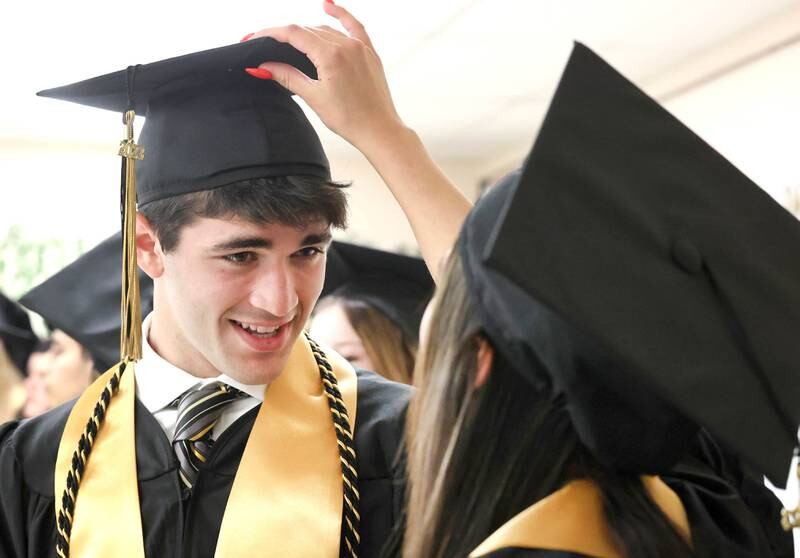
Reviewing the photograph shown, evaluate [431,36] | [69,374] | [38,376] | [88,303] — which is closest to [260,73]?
[88,303]

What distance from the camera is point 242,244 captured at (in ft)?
5.02

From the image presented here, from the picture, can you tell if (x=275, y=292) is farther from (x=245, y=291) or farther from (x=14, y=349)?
(x=14, y=349)

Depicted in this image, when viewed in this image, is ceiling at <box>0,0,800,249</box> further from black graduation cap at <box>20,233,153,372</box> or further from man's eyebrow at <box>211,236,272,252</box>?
man's eyebrow at <box>211,236,272,252</box>

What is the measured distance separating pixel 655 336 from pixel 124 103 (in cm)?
106

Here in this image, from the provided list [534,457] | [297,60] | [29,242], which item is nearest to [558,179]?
[534,457]

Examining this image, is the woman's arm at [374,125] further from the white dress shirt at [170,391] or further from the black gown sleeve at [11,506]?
the black gown sleeve at [11,506]

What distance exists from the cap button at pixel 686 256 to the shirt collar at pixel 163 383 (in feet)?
2.67

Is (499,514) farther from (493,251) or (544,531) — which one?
(493,251)

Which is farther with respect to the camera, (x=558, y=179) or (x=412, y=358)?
(x=412, y=358)

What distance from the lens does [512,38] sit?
5328mm

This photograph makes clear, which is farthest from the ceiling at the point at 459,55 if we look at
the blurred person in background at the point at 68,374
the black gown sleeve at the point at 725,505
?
the black gown sleeve at the point at 725,505

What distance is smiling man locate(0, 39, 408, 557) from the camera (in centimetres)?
148

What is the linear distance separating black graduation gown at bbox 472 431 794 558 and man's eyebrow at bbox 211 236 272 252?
70cm

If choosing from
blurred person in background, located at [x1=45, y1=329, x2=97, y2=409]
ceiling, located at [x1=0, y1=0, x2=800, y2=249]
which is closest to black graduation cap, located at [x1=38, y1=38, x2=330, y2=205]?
blurred person in background, located at [x1=45, y1=329, x2=97, y2=409]
